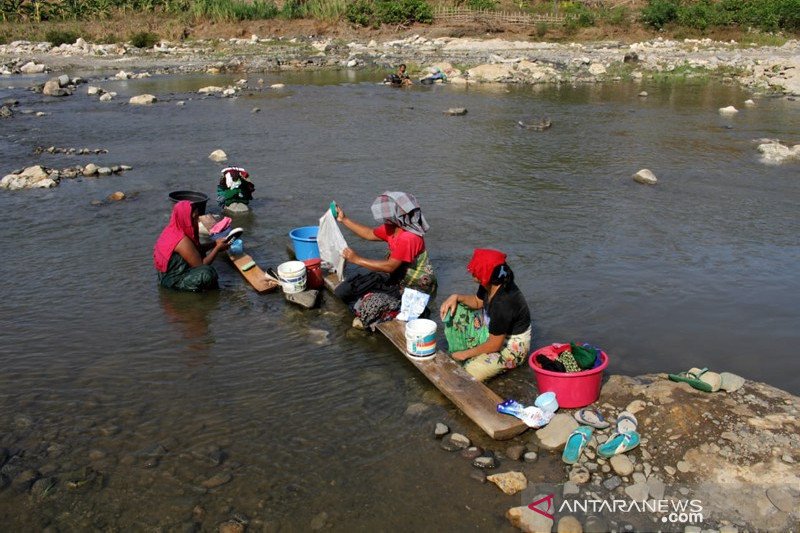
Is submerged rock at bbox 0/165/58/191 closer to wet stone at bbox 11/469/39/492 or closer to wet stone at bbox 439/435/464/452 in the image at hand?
wet stone at bbox 11/469/39/492

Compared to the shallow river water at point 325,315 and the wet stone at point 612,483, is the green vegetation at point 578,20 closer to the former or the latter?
the shallow river water at point 325,315

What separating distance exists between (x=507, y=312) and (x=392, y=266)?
1.69m

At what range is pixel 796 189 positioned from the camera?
12.0 meters

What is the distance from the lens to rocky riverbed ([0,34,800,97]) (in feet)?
89.5

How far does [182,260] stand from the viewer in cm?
768

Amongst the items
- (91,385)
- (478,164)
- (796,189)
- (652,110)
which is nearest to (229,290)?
(91,385)

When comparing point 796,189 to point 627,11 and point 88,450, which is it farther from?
point 627,11

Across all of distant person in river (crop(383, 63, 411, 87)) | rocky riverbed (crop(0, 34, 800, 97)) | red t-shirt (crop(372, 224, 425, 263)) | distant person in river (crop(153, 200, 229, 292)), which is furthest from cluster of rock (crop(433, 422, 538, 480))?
rocky riverbed (crop(0, 34, 800, 97))

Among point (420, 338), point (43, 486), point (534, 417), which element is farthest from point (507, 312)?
point (43, 486)

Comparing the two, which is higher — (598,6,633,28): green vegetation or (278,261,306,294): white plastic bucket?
(598,6,633,28): green vegetation

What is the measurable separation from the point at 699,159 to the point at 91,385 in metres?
12.9

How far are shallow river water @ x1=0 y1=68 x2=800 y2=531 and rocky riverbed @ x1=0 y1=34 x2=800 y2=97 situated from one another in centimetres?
1175

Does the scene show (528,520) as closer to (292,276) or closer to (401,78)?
(292,276)

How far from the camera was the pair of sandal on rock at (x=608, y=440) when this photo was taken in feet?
15.3
